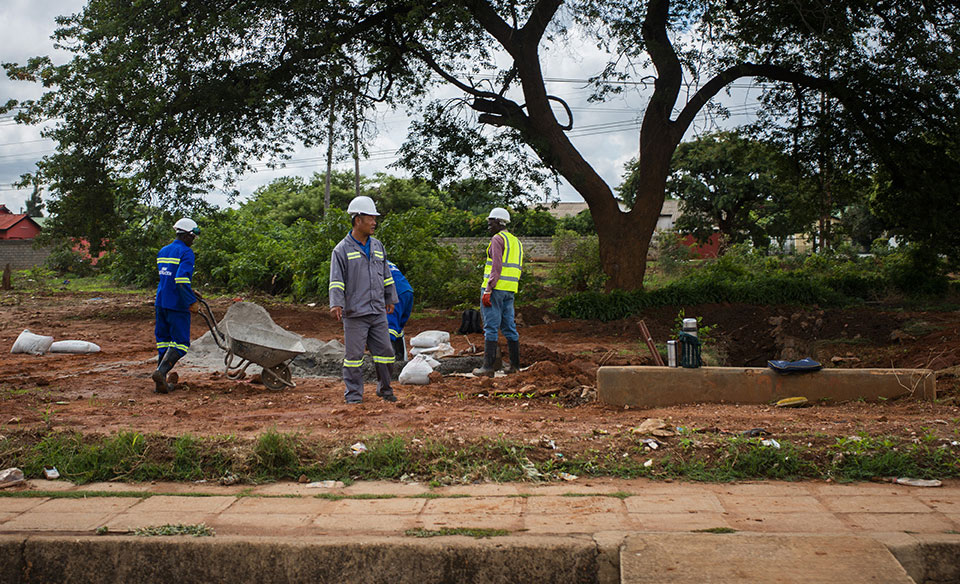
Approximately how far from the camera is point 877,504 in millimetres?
4230

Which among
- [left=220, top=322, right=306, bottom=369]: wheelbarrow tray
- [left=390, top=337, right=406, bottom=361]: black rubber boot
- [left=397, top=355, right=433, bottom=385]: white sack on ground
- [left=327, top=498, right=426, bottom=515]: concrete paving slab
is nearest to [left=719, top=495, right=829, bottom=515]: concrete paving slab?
[left=327, top=498, right=426, bottom=515]: concrete paving slab

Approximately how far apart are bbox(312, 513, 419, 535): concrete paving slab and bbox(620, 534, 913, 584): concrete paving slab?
1.13 meters

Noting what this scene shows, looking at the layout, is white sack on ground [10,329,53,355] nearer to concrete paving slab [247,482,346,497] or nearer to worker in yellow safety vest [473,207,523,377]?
worker in yellow safety vest [473,207,523,377]

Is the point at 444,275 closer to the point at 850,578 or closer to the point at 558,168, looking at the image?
the point at 558,168

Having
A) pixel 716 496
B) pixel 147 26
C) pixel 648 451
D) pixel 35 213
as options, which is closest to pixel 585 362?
pixel 648 451

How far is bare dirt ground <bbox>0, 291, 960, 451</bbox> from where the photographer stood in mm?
5863

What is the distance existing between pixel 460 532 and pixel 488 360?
5.35m

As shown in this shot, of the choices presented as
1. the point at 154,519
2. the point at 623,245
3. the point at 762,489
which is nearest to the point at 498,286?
the point at 762,489

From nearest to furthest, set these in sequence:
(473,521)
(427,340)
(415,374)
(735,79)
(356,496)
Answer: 1. (473,521)
2. (356,496)
3. (415,374)
4. (427,340)
5. (735,79)

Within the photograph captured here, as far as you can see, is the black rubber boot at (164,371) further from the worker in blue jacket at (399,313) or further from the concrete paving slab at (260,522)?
the concrete paving slab at (260,522)

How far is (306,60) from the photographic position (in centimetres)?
1598

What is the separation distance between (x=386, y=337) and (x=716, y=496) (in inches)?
156

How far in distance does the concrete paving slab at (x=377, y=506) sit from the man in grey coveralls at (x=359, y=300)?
9.68 ft

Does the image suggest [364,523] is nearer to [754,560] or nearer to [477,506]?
[477,506]
